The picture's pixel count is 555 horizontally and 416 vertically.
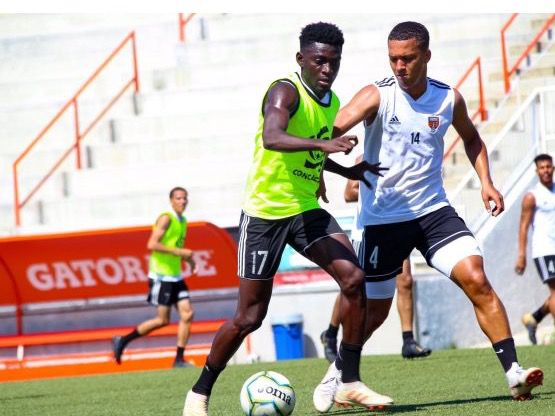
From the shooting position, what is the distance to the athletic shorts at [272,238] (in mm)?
7594

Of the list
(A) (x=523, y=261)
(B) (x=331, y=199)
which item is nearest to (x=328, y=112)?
(A) (x=523, y=261)

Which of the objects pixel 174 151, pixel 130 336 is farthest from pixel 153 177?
pixel 130 336

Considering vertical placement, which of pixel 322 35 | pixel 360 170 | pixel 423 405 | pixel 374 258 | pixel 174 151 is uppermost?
pixel 174 151

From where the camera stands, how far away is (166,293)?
53.8 feet

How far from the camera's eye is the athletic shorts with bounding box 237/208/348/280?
299 inches

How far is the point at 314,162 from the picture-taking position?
7.67 meters

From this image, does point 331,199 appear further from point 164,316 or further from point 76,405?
point 76,405

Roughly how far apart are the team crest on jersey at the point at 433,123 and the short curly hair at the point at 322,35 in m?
0.88

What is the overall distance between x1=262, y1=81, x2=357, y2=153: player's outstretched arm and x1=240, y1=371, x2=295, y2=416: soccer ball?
1.52 metres

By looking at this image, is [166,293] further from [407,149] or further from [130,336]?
[407,149]

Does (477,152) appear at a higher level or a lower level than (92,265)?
higher

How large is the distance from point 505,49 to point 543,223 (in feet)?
23.2

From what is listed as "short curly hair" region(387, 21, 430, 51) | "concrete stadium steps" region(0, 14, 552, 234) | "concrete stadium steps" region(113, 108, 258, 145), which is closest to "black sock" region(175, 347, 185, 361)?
"concrete stadium steps" region(0, 14, 552, 234)

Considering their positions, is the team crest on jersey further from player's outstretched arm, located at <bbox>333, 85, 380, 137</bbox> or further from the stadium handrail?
the stadium handrail
